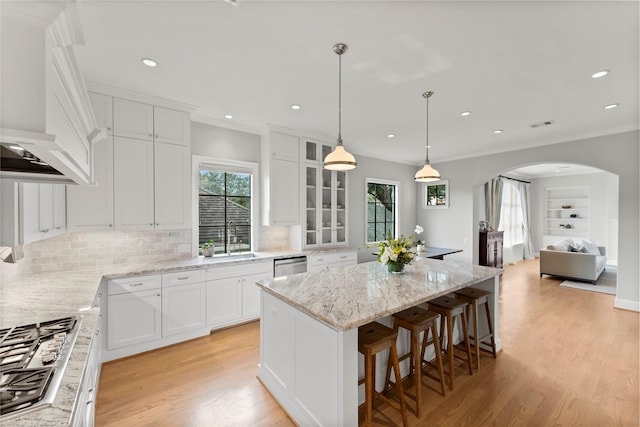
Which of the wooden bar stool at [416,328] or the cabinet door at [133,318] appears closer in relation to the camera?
the wooden bar stool at [416,328]

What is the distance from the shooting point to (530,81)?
105 inches

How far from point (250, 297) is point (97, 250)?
182cm

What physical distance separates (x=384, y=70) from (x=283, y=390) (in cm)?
285

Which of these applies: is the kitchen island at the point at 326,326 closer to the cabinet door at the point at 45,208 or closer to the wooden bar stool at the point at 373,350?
the wooden bar stool at the point at 373,350

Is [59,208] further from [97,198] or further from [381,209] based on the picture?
[381,209]

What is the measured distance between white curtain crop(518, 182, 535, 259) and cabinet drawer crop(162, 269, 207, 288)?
9.62 meters

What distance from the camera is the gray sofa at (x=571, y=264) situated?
18.4 feet

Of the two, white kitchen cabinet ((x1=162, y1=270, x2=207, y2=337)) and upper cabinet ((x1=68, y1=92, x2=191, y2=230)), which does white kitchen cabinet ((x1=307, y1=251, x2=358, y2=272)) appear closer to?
white kitchen cabinet ((x1=162, y1=270, x2=207, y2=337))

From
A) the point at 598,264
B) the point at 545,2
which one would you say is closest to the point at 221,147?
the point at 545,2

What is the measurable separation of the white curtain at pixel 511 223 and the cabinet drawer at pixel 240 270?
7148 millimetres

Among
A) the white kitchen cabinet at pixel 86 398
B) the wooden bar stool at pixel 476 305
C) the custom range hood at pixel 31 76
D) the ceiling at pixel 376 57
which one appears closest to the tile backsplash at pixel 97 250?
the white kitchen cabinet at pixel 86 398

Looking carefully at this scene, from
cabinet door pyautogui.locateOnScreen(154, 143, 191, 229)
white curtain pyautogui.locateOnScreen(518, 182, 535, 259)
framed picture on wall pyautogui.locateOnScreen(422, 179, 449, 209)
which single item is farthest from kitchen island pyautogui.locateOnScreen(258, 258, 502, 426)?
white curtain pyautogui.locateOnScreen(518, 182, 535, 259)

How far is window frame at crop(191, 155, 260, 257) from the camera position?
146 inches

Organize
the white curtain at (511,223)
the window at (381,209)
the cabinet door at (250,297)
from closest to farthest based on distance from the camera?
the cabinet door at (250,297)
the window at (381,209)
the white curtain at (511,223)
